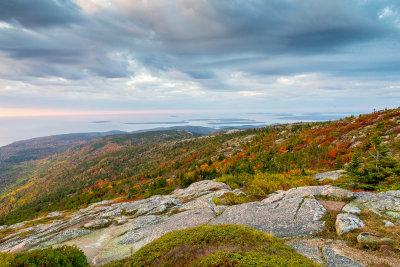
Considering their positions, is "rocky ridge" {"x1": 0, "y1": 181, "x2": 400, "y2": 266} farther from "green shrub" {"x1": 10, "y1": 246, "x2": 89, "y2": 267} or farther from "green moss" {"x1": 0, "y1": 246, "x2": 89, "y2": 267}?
"green moss" {"x1": 0, "y1": 246, "x2": 89, "y2": 267}

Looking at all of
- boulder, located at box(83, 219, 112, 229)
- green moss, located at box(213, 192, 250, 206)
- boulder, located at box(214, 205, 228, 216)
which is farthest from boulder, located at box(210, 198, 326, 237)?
boulder, located at box(83, 219, 112, 229)

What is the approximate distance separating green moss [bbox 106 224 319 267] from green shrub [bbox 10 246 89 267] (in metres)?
2.19

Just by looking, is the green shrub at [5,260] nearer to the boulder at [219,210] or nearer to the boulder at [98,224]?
the boulder at [98,224]

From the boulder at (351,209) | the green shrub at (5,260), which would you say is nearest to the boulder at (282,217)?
the boulder at (351,209)

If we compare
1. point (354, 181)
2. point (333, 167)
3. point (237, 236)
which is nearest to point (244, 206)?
point (237, 236)

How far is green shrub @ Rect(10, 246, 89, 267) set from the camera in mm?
8144

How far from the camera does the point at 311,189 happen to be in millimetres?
16859

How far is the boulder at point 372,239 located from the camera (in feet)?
26.5

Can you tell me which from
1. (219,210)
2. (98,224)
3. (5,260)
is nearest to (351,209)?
(219,210)

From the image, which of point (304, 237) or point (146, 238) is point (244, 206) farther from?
point (146, 238)

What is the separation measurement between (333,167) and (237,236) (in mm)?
32688

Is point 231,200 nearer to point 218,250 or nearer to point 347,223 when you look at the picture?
point 347,223

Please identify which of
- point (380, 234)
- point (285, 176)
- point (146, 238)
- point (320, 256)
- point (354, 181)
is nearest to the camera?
point (320, 256)

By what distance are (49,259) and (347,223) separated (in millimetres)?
16169
